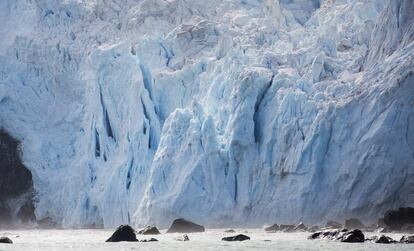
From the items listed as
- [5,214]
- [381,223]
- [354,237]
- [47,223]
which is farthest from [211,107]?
[5,214]

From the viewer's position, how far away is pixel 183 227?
94.5 ft

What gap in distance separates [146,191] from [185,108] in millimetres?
4247

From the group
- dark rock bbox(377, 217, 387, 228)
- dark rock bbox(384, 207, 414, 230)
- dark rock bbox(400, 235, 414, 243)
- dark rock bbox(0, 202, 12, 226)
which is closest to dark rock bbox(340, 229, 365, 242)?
dark rock bbox(400, 235, 414, 243)

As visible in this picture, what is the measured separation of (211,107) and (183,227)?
6419 millimetres

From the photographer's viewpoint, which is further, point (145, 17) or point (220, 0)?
point (220, 0)

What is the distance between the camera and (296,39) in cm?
3506

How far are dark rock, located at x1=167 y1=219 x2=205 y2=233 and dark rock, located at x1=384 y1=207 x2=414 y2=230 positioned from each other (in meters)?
7.62

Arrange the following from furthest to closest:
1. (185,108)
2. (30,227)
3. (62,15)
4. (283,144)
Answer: (62,15) → (30,227) → (185,108) → (283,144)

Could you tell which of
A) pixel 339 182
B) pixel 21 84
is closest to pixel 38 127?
pixel 21 84

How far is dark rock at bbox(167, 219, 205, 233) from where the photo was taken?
2855 centimetres

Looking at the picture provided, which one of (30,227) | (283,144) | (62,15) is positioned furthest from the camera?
(62,15)

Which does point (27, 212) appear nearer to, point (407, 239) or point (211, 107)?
point (211, 107)

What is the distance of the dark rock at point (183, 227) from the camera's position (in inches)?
1124

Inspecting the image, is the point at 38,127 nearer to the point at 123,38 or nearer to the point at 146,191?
the point at 123,38
